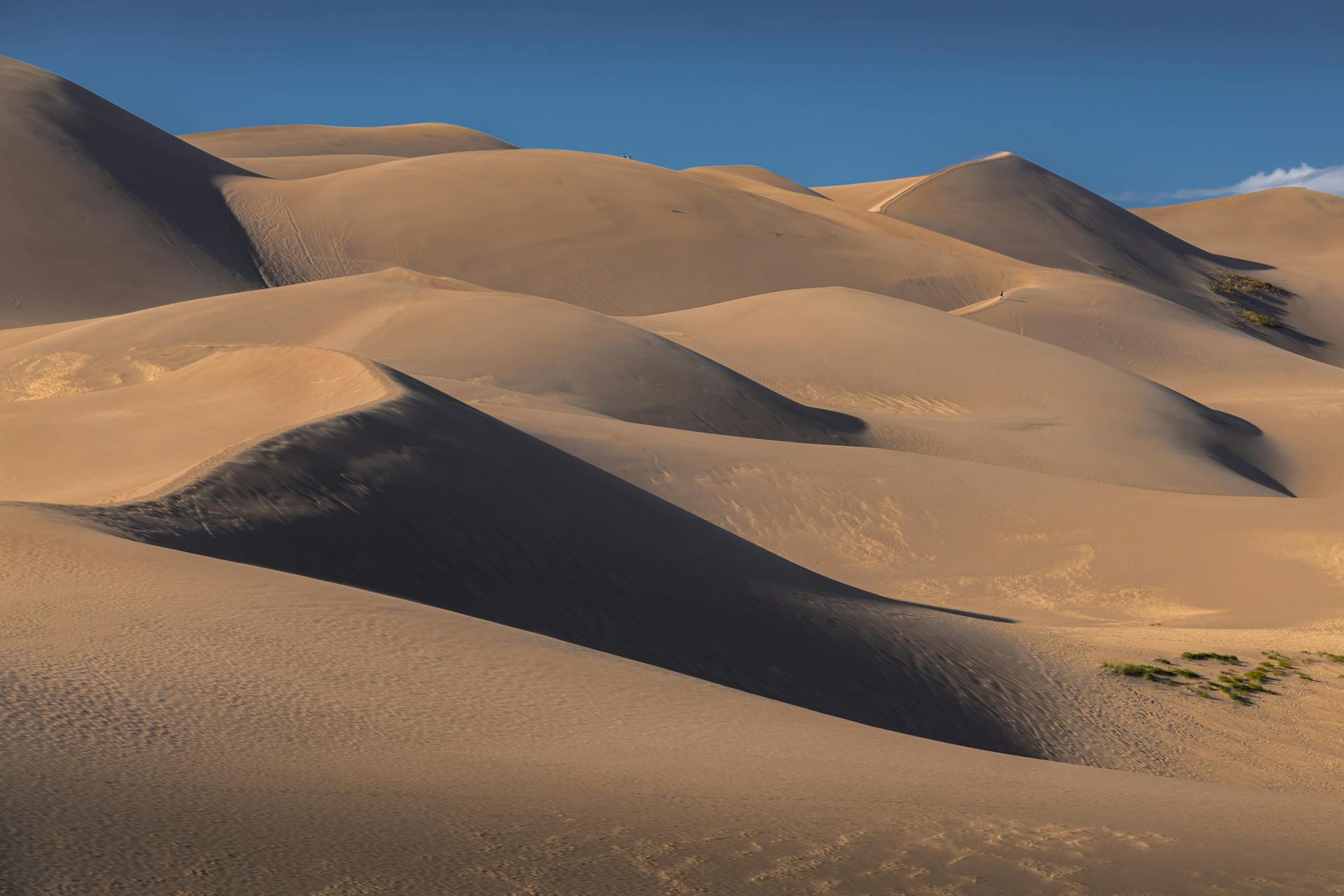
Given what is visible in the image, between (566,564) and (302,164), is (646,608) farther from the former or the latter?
(302,164)

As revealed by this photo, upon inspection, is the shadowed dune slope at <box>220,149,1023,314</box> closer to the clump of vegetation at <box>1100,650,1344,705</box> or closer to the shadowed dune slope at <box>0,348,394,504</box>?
the shadowed dune slope at <box>0,348,394,504</box>

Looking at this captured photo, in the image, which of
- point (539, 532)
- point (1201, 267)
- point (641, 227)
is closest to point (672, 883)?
point (539, 532)

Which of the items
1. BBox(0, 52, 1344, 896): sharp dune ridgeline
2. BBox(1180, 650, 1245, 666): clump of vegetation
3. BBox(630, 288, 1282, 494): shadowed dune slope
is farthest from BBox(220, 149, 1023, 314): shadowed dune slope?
BBox(1180, 650, 1245, 666): clump of vegetation

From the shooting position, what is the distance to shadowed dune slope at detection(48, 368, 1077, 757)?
9.15 metres

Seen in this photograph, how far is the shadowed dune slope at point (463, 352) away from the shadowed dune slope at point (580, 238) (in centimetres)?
1914

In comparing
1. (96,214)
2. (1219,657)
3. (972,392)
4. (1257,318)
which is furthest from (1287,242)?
(1219,657)

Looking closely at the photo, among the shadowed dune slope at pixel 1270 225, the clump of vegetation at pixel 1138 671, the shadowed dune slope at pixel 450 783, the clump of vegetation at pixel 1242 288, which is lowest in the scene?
the clump of vegetation at pixel 1138 671

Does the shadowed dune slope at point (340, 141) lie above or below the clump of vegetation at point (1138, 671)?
above

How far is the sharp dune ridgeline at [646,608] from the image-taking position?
13.1 ft

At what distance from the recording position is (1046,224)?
7812 cm

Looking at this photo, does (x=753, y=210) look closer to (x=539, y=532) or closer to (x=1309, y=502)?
(x=1309, y=502)

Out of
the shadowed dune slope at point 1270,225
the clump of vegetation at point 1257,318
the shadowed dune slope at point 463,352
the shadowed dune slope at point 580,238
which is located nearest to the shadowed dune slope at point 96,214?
the shadowed dune slope at point 580,238

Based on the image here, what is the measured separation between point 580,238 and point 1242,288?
44.5 metres

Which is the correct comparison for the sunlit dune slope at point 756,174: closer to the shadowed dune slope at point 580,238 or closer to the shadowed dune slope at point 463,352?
the shadowed dune slope at point 580,238
